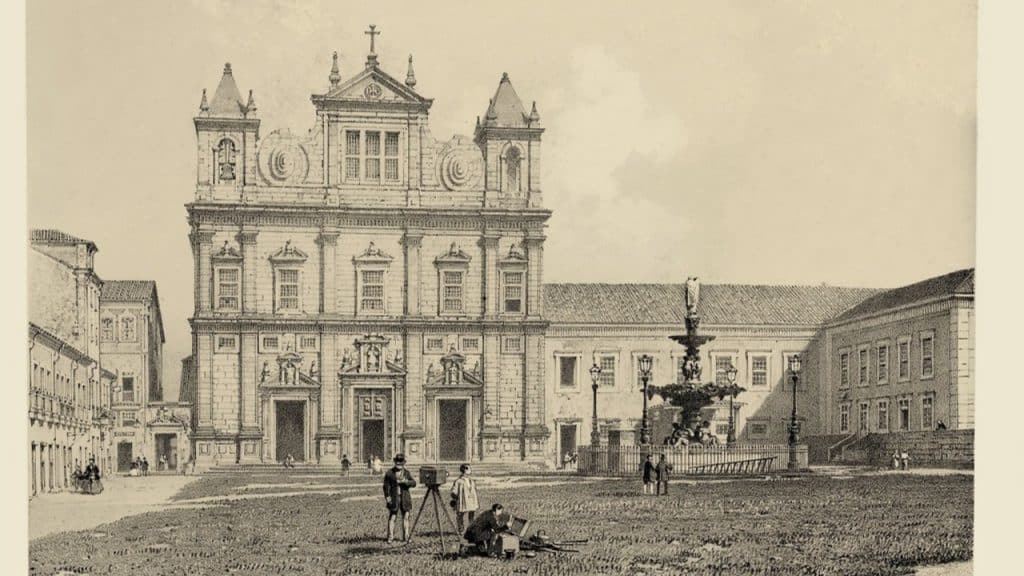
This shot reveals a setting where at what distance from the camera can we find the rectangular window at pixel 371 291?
37.0 meters

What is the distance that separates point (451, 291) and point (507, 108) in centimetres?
1345

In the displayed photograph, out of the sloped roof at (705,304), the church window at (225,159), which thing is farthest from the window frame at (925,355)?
the church window at (225,159)

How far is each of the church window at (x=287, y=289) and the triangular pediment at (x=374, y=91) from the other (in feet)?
17.5

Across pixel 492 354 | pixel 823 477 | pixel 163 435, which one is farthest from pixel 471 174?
pixel 823 477

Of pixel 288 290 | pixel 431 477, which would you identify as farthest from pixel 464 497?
pixel 288 290

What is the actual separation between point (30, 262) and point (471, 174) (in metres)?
18.6

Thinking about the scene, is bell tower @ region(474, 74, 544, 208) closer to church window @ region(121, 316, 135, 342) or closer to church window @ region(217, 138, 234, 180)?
church window @ region(217, 138, 234, 180)

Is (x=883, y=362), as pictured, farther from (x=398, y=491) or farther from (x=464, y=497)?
(x=398, y=491)

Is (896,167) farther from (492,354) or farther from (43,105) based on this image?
(492,354)

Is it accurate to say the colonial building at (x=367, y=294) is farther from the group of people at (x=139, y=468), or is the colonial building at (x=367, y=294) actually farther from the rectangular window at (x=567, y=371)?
the rectangular window at (x=567, y=371)

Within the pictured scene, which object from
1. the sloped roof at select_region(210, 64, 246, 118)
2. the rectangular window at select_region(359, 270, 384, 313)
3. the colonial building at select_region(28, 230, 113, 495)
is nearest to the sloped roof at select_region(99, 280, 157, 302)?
the colonial building at select_region(28, 230, 113, 495)

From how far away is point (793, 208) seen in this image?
23.8 metres

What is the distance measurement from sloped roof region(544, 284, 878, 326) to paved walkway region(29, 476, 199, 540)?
11214 mm

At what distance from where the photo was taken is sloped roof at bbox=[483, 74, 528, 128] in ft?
75.4
